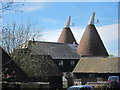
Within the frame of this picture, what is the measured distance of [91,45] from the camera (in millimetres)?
45344

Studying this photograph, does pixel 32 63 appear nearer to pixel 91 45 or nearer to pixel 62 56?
pixel 62 56

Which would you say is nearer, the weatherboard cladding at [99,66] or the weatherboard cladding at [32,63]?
the weatherboard cladding at [32,63]

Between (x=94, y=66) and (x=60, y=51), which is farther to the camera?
(x=60, y=51)

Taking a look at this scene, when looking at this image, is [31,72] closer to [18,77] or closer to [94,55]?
[18,77]

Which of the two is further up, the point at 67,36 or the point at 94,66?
the point at 67,36

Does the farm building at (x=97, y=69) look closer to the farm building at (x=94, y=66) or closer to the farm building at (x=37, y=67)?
the farm building at (x=94, y=66)

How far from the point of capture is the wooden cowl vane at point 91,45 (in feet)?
147

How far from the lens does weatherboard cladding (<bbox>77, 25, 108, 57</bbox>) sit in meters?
44.8

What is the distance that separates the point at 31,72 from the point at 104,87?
618 cm

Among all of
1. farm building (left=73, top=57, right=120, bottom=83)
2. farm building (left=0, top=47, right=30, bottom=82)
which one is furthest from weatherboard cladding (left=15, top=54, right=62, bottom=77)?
farm building (left=73, top=57, right=120, bottom=83)

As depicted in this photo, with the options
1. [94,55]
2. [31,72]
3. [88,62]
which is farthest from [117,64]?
Answer: [31,72]

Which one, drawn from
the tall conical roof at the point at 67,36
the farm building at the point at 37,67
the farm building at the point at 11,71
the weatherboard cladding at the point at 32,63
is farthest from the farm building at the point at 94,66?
the farm building at the point at 11,71

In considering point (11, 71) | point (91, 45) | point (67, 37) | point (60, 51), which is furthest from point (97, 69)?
point (67, 37)

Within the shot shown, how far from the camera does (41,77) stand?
77.2 feet
